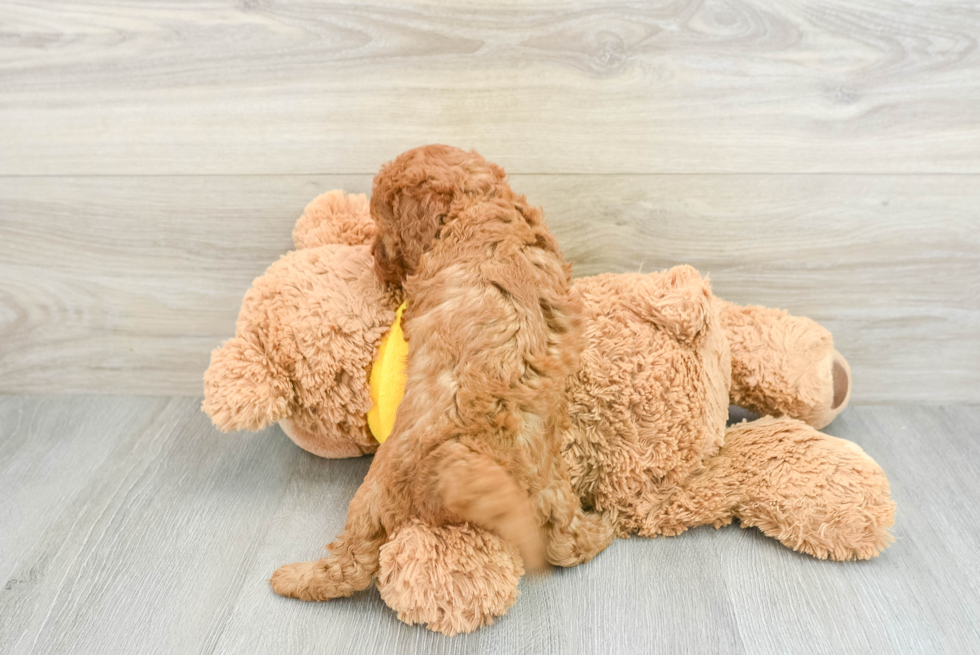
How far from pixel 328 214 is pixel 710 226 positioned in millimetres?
497

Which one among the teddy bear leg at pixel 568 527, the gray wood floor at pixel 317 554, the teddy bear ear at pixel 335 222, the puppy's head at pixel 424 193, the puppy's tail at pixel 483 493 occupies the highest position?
the puppy's head at pixel 424 193

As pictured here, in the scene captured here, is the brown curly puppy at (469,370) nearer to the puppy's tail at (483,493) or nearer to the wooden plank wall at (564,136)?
the puppy's tail at (483,493)

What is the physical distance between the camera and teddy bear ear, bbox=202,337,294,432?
2.41 ft

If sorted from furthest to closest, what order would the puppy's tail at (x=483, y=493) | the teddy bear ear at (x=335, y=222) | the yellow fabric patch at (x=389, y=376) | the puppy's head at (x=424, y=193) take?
Result: 1. the teddy bear ear at (x=335, y=222)
2. the yellow fabric patch at (x=389, y=376)
3. the puppy's head at (x=424, y=193)
4. the puppy's tail at (x=483, y=493)

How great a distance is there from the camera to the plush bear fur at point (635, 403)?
735 millimetres

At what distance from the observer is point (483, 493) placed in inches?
20.9

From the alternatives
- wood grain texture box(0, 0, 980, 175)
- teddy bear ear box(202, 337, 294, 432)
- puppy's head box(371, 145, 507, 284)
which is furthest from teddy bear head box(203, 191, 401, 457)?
wood grain texture box(0, 0, 980, 175)

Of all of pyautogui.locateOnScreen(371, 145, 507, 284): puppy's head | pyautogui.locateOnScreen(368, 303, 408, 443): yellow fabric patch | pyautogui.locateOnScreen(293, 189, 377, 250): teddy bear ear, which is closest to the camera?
pyautogui.locateOnScreen(371, 145, 507, 284): puppy's head

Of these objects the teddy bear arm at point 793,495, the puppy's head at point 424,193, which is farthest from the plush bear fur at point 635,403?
the puppy's head at point 424,193

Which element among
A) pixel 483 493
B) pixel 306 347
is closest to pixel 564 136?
pixel 306 347

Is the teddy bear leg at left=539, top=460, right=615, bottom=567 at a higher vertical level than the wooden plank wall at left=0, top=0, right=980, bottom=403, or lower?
lower

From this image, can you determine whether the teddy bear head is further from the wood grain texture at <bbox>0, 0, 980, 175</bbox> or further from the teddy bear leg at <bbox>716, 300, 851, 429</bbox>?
the teddy bear leg at <bbox>716, 300, 851, 429</bbox>

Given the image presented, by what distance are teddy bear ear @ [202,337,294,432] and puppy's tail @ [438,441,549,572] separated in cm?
27

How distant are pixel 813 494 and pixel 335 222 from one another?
2.07 feet
